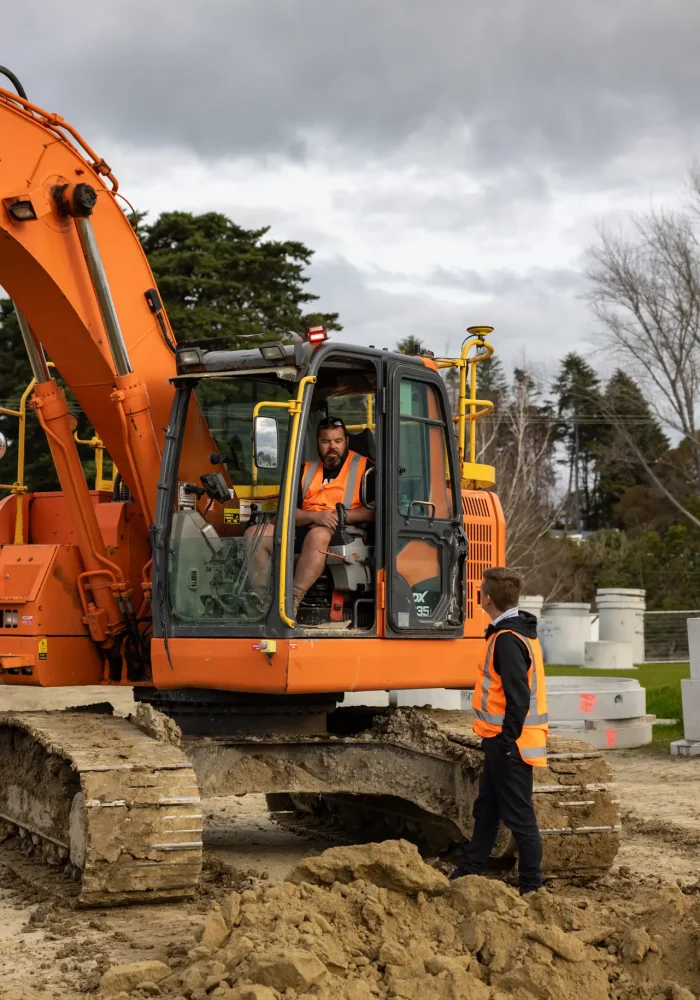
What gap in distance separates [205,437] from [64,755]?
220 centimetres

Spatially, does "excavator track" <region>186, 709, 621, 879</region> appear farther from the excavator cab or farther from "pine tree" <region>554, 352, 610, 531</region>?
"pine tree" <region>554, 352, 610, 531</region>

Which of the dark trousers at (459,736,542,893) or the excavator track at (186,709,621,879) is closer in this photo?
the dark trousers at (459,736,542,893)

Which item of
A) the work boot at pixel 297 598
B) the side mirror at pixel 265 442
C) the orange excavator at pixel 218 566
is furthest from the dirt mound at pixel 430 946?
the side mirror at pixel 265 442

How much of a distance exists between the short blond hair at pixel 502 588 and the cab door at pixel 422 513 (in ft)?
2.96

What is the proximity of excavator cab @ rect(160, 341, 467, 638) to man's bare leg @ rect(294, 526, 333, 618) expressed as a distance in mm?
82

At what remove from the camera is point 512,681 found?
20.7 feet

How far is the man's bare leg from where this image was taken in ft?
23.1

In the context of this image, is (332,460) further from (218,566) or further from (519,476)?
(519,476)

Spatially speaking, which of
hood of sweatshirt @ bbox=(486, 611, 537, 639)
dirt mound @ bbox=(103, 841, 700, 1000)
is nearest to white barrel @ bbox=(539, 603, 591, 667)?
hood of sweatshirt @ bbox=(486, 611, 537, 639)

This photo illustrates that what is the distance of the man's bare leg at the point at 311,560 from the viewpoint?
7.05 m

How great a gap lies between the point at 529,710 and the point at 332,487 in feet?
5.93

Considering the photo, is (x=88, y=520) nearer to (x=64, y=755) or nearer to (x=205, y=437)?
(x=205, y=437)

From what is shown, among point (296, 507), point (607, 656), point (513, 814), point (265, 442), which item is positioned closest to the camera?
point (513, 814)

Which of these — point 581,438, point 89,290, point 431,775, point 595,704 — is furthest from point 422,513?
point 581,438
